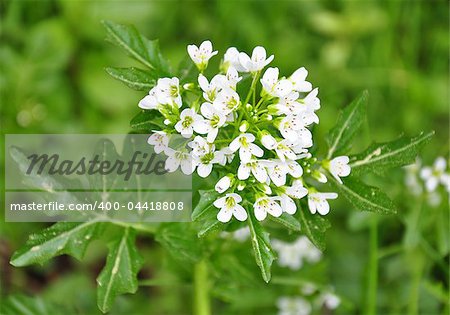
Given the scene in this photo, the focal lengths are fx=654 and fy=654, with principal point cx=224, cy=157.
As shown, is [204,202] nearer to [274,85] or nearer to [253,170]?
[253,170]

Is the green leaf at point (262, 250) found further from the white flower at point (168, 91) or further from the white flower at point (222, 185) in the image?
the white flower at point (168, 91)

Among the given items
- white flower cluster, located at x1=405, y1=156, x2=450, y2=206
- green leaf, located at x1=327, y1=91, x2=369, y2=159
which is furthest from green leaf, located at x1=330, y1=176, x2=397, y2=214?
white flower cluster, located at x1=405, y1=156, x2=450, y2=206

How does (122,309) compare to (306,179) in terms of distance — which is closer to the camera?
(306,179)

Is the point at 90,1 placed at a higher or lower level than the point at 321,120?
higher

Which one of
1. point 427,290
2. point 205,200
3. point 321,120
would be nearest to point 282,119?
point 205,200

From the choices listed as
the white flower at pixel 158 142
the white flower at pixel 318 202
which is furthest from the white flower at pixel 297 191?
the white flower at pixel 158 142

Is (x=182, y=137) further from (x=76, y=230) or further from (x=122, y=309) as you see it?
(x=122, y=309)

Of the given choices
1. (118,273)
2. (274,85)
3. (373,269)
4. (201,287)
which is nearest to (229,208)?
(274,85)

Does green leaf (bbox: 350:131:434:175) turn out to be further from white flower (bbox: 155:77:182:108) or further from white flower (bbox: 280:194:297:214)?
white flower (bbox: 155:77:182:108)
